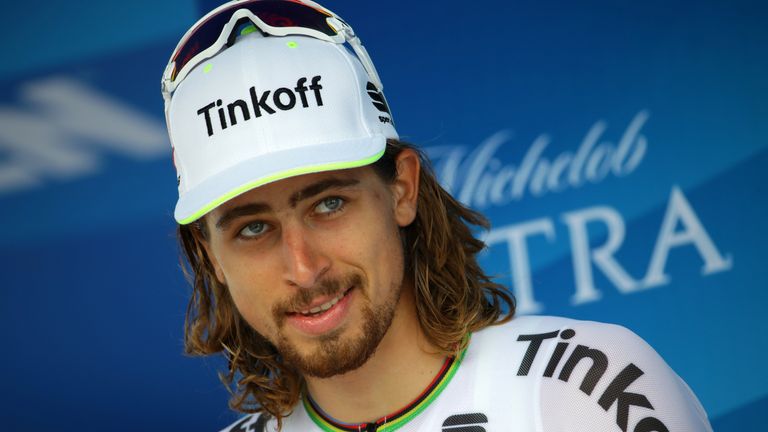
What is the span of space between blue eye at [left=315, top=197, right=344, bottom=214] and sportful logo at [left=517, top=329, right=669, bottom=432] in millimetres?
518

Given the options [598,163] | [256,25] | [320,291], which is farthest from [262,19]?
[598,163]

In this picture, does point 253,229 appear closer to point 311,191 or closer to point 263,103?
point 311,191

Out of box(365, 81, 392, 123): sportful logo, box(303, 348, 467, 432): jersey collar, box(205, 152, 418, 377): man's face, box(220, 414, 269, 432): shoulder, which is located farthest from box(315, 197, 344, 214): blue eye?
box(220, 414, 269, 432): shoulder

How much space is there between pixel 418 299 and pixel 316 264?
387 mm

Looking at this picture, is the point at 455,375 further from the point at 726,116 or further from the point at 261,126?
the point at 726,116

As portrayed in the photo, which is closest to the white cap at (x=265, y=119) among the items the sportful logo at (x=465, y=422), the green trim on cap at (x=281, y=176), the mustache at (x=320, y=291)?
the green trim on cap at (x=281, y=176)

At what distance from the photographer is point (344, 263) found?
2088 mm

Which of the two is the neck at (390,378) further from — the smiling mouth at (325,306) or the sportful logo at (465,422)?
the smiling mouth at (325,306)

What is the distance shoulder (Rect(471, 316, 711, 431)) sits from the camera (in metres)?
1.95

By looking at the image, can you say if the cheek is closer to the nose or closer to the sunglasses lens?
the nose

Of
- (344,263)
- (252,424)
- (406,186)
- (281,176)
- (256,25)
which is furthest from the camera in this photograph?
(252,424)

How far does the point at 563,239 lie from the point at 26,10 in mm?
1699

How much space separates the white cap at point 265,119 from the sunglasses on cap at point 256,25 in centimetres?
3

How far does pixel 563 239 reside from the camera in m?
3.11
